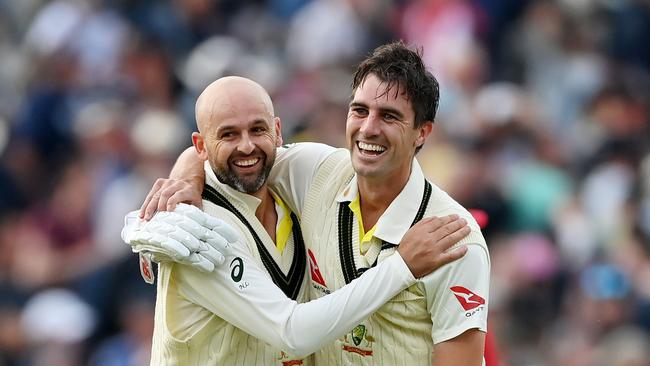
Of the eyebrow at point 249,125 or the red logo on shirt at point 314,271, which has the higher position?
the eyebrow at point 249,125

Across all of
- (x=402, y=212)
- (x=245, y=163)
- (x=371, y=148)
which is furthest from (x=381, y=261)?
(x=245, y=163)

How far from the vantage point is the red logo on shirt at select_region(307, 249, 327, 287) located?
581 cm

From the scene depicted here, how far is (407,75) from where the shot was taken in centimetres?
564

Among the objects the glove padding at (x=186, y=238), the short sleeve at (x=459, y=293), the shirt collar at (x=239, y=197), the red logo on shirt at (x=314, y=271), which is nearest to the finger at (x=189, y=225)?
the glove padding at (x=186, y=238)

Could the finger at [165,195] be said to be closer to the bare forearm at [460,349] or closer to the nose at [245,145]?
the nose at [245,145]

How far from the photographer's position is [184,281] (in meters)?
5.64

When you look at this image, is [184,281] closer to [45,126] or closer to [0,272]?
[0,272]

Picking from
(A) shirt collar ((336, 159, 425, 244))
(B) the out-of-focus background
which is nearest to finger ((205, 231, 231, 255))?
(A) shirt collar ((336, 159, 425, 244))

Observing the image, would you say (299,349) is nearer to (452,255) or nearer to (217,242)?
(217,242)

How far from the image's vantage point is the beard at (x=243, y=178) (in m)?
5.70

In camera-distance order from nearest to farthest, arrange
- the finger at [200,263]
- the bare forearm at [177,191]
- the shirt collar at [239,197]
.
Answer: the finger at [200,263], the bare forearm at [177,191], the shirt collar at [239,197]

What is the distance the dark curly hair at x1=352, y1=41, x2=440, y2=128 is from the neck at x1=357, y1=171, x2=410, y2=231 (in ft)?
0.84

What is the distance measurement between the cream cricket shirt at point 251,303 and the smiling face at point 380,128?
1.29 ft

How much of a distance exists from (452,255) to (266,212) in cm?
86
